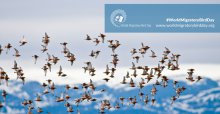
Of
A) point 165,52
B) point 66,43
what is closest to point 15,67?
point 66,43

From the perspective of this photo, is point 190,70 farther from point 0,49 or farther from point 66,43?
point 0,49

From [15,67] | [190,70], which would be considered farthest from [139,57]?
[15,67]

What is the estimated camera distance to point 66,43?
429 feet

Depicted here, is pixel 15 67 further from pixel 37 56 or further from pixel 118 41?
pixel 118 41

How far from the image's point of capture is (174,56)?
13712cm

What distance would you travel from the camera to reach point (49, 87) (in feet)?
482

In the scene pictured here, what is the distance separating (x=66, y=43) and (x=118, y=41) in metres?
10.1

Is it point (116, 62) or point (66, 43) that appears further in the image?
point (116, 62)

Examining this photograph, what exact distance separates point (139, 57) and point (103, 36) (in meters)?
9.80

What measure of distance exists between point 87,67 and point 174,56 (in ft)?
52.7

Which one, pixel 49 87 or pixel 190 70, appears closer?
pixel 190 70

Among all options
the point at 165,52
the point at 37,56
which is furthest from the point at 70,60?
the point at 165,52

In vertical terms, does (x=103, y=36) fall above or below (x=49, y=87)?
above

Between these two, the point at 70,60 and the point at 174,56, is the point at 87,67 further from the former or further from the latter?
the point at 174,56
